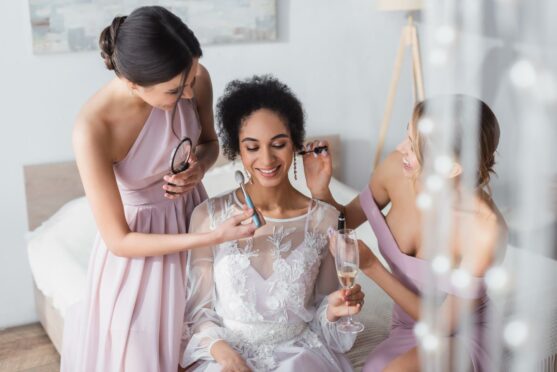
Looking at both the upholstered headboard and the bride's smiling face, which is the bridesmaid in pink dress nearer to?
the bride's smiling face

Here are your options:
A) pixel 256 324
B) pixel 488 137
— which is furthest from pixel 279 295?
pixel 488 137

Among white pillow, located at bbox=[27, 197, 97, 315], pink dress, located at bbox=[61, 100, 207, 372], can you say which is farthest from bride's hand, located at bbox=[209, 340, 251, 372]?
white pillow, located at bbox=[27, 197, 97, 315]

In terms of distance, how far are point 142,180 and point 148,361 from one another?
15.4 inches

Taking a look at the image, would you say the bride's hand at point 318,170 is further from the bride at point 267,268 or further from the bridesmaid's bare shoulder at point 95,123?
the bridesmaid's bare shoulder at point 95,123

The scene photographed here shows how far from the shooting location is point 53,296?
93.2 inches

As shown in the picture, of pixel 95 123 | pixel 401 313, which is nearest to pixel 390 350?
pixel 401 313

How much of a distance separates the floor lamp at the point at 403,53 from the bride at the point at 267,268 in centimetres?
150

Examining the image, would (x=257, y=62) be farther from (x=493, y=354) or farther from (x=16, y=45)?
(x=493, y=354)

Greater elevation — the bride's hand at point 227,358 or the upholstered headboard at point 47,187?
the upholstered headboard at point 47,187

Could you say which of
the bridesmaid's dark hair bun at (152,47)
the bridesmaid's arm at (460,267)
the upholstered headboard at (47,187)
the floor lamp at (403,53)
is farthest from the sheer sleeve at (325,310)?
the floor lamp at (403,53)

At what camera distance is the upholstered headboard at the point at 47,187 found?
2.76 m

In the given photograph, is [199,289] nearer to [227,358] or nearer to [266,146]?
[227,358]

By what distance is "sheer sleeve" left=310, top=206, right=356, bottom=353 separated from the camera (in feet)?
5.39

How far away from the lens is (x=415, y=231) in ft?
5.56
